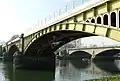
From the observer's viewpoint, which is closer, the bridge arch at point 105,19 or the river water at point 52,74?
the bridge arch at point 105,19

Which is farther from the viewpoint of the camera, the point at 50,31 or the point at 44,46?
the point at 44,46

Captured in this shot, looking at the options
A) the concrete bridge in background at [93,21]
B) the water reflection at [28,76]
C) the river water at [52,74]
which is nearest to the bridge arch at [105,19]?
the concrete bridge in background at [93,21]

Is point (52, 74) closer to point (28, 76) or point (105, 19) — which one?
point (28, 76)

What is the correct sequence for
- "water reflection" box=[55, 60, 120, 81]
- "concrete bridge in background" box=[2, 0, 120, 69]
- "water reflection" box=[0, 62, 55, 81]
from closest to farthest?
1. "concrete bridge in background" box=[2, 0, 120, 69]
2. "water reflection" box=[0, 62, 55, 81]
3. "water reflection" box=[55, 60, 120, 81]

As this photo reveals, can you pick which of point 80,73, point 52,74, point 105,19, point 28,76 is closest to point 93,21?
point 105,19

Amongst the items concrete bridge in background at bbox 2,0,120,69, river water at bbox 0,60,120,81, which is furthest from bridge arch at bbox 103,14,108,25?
river water at bbox 0,60,120,81

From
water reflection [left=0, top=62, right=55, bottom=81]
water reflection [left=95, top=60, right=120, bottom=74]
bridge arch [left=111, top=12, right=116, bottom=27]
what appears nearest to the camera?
bridge arch [left=111, top=12, right=116, bottom=27]

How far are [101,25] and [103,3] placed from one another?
198cm

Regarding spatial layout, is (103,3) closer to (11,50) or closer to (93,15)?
(93,15)

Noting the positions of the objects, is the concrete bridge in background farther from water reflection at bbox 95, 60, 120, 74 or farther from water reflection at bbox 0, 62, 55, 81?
water reflection at bbox 95, 60, 120, 74

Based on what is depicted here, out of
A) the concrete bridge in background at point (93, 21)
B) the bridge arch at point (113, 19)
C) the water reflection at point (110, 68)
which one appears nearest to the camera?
the concrete bridge in background at point (93, 21)

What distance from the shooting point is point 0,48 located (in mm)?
94875

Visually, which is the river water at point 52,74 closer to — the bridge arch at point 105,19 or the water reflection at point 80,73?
the water reflection at point 80,73

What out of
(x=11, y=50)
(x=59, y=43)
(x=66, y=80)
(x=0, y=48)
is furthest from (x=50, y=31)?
(x=0, y=48)
